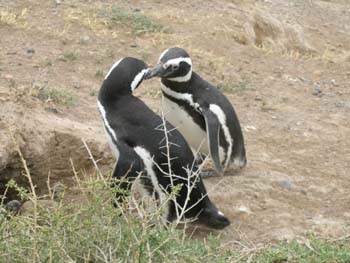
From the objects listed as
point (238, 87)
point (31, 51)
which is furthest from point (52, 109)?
point (238, 87)

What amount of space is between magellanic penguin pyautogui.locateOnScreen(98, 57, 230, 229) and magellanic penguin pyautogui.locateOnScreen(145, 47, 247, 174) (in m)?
0.67

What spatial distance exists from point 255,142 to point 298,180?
796 millimetres

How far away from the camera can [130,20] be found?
7.26 m

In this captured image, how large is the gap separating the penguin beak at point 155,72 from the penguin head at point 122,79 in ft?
0.52

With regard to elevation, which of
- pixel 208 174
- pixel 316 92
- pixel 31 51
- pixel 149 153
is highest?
pixel 149 153

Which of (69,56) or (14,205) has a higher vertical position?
(69,56)

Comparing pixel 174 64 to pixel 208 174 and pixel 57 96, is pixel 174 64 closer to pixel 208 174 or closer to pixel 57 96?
pixel 208 174

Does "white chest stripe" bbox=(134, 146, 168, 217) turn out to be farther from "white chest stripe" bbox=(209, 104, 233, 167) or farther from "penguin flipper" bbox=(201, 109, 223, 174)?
"white chest stripe" bbox=(209, 104, 233, 167)

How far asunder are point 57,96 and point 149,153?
1.53m

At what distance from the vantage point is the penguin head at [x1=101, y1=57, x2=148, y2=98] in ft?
13.1

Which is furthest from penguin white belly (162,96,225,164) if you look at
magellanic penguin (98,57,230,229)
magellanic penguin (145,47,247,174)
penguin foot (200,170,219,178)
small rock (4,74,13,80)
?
small rock (4,74,13,80)

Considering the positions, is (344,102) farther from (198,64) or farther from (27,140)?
(27,140)

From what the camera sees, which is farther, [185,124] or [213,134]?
[185,124]

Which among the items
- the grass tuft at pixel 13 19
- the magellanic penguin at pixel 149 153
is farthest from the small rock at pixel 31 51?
the magellanic penguin at pixel 149 153
